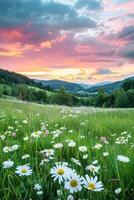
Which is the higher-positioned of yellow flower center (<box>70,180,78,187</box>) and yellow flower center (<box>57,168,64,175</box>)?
yellow flower center (<box>57,168,64,175</box>)

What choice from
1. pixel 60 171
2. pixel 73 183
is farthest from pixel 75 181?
pixel 60 171

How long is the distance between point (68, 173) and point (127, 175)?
41.7 inches

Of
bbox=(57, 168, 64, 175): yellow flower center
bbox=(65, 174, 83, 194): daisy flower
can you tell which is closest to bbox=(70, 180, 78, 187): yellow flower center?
bbox=(65, 174, 83, 194): daisy flower

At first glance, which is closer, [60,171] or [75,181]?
[75,181]

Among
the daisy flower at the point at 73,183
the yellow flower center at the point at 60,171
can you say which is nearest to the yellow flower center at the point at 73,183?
the daisy flower at the point at 73,183

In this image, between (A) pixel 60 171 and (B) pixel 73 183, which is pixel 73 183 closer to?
(B) pixel 73 183

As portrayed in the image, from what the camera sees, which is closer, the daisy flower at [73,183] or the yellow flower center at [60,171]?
the daisy flower at [73,183]

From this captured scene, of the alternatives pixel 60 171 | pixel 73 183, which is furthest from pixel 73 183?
pixel 60 171

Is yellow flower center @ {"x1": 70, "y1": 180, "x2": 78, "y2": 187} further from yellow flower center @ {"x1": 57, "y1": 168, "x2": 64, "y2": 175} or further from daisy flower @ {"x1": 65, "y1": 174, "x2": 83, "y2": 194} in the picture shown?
yellow flower center @ {"x1": 57, "y1": 168, "x2": 64, "y2": 175}

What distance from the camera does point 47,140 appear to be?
5.40 metres

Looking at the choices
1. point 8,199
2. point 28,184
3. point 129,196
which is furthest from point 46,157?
point 129,196

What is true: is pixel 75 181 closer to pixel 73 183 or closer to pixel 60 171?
pixel 73 183

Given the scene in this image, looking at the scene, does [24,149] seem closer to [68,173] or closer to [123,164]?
[123,164]

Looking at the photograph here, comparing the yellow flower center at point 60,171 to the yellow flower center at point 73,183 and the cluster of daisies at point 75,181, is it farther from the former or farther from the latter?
the yellow flower center at point 73,183
